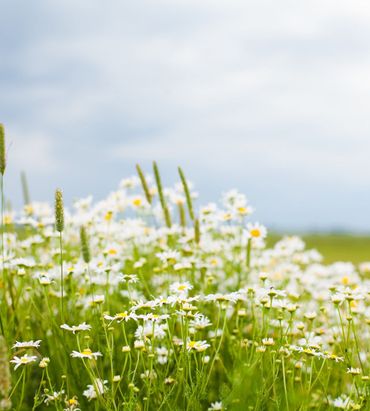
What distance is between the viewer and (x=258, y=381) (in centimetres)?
339

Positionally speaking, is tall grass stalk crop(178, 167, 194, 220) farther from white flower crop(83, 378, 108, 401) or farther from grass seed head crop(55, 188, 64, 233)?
white flower crop(83, 378, 108, 401)

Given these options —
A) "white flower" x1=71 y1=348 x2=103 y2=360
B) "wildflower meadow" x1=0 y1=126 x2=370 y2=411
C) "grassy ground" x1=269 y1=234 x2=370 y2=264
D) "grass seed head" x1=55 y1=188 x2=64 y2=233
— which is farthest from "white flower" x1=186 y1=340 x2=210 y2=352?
"grassy ground" x1=269 y1=234 x2=370 y2=264

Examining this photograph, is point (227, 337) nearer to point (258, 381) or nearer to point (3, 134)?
point (258, 381)

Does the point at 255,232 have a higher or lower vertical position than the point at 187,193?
lower

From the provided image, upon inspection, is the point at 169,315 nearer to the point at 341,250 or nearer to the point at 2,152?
the point at 2,152

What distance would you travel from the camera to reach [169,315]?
3.36 meters

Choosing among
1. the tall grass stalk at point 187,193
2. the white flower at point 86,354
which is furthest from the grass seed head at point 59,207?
the tall grass stalk at point 187,193

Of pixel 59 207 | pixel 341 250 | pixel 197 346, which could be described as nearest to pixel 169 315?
pixel 197 346

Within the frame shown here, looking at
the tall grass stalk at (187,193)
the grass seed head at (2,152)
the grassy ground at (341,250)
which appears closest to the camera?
the grass seed head at (2,152)

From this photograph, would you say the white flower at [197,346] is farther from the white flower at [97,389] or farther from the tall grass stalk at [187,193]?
the tall grass stalk at [187,193]

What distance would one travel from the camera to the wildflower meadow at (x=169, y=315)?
3.21 m

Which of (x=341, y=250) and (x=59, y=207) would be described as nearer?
(x=59, y=207)

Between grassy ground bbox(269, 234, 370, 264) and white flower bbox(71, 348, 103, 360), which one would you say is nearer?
white flower bbox(71, 348, 103, 360)

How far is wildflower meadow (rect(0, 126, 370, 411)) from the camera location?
3.21 metres
